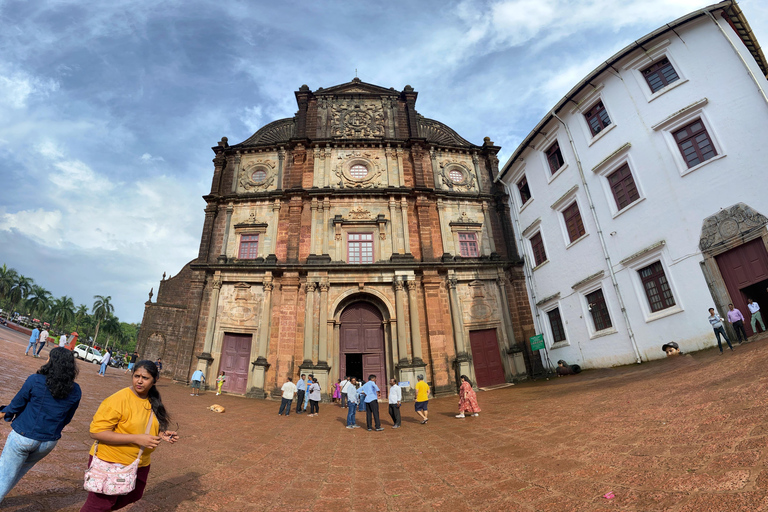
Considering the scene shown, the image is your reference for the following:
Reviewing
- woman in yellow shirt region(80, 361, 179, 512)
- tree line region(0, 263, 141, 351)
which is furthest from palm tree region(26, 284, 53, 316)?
woman in yellow shirt region(80, 361, 179, 512)

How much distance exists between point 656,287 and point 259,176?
20.4 m

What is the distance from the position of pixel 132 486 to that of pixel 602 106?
61.5 feet

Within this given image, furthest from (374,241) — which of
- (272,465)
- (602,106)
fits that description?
(272,465)

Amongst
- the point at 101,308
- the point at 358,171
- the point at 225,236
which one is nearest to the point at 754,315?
the point at 358,171

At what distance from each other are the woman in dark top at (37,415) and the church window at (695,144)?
16.6 m

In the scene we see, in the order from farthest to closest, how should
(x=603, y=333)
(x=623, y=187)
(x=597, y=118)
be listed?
(x=597, y=118) < (x=603, y=333) < (x=623, y=187)

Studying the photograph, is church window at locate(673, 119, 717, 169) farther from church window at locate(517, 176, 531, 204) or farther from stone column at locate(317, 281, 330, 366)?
stone column at locate(317, 281, 330, 366)

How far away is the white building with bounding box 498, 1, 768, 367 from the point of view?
10367mm

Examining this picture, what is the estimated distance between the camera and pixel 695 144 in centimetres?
1149

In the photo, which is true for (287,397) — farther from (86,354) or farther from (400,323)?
(86,354)

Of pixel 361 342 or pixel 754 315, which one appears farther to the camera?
pixel 361 342

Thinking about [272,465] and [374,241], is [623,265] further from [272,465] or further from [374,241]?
[272,465]

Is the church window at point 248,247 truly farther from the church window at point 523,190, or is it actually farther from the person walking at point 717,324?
the person walking at point 717,324

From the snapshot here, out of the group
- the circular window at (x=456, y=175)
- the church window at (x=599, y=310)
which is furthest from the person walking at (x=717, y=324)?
the circular window at (x=456, y=175)
